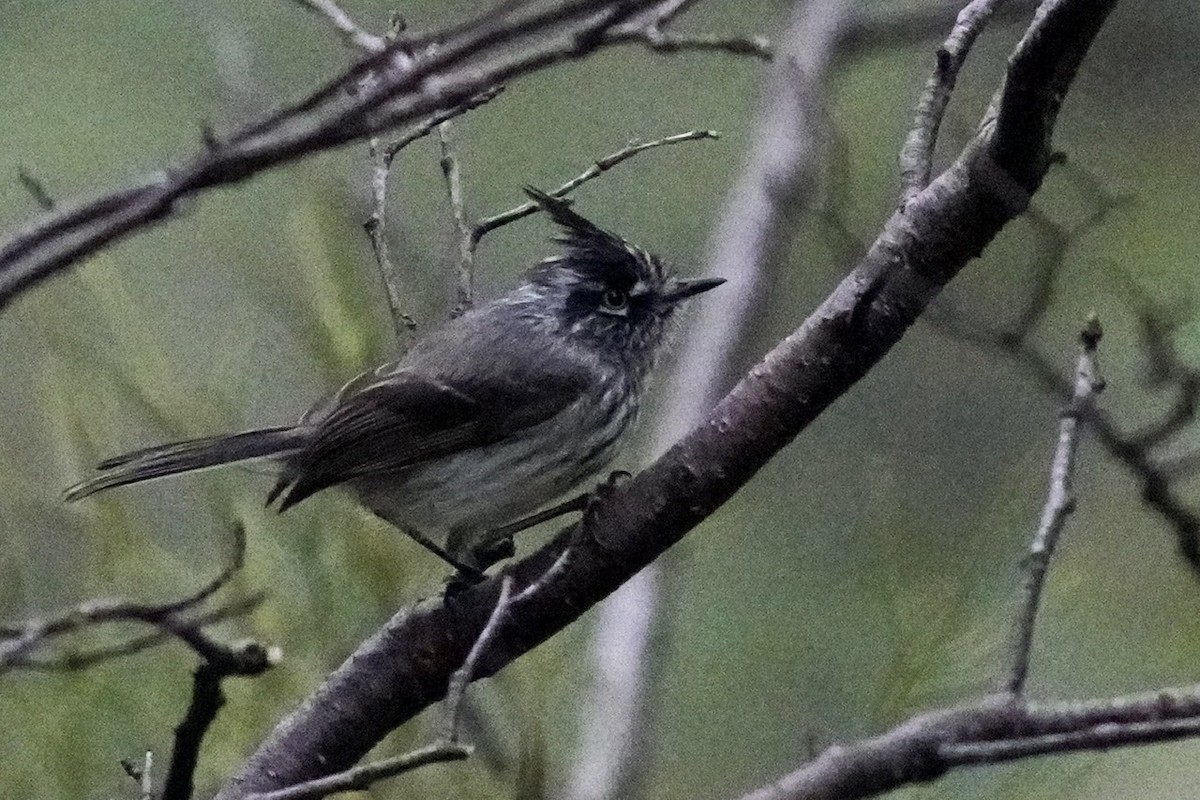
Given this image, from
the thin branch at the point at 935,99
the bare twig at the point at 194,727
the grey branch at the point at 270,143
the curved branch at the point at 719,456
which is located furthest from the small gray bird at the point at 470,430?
the grey branch at the point at 270,143

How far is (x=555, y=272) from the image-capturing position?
8.64 feet

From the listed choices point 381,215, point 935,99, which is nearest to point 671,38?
point 935,99

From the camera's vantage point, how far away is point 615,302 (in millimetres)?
2568

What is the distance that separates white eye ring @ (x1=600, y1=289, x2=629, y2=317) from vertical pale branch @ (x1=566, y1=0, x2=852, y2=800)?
0.69 ft

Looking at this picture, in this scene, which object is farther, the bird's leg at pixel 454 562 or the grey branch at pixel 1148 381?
the bird's leg at pixel 454 562

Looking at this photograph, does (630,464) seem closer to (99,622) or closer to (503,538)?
(503,538)

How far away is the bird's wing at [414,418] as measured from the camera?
7.48 ft

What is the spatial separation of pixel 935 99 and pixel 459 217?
0.68 meters

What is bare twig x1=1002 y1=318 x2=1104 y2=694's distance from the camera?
120 cm

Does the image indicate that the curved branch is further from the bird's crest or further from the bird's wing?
the bird's crest

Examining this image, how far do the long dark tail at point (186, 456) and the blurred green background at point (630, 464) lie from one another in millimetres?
122

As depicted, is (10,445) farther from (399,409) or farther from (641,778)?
(641,778)

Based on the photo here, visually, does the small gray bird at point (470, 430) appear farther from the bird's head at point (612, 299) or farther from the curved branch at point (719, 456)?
the curved branch at point (719, 456)

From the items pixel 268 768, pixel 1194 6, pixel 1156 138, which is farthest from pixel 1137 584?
pixel 268 768
